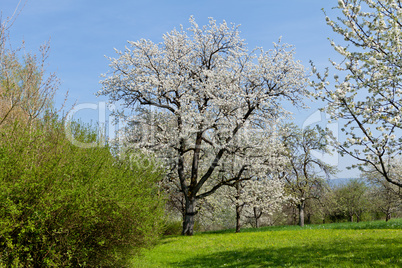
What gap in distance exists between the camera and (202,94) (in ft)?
67.8

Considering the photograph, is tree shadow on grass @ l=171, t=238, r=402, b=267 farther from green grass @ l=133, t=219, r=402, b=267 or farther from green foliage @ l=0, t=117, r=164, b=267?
green foliage @ l=0, t=117, r=164, b=267

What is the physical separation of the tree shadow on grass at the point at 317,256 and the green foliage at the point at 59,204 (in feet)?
13.8

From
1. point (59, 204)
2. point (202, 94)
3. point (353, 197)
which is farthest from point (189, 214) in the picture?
point (353, 197)

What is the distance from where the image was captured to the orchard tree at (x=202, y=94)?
1998cm

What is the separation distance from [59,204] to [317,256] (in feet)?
26.9

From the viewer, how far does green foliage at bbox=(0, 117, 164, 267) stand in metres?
6.57

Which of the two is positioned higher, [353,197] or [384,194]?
[384,194]

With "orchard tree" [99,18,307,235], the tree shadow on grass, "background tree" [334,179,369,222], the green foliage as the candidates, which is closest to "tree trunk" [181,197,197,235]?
"orchard tree" [99,18,307,235]

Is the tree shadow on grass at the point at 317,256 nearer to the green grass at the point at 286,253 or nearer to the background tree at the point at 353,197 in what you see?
the green grass at the point at 286,253

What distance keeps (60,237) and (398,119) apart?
8.64m

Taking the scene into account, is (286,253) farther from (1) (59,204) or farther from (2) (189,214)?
(2) (189,214)

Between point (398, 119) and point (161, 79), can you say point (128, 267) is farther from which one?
point (161, 79)

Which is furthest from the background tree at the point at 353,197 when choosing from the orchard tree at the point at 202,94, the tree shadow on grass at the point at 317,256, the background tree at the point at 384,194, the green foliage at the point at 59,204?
the green foliage at the point at 59,204

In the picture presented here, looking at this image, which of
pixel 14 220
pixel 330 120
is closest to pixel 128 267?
pixel 14 220
